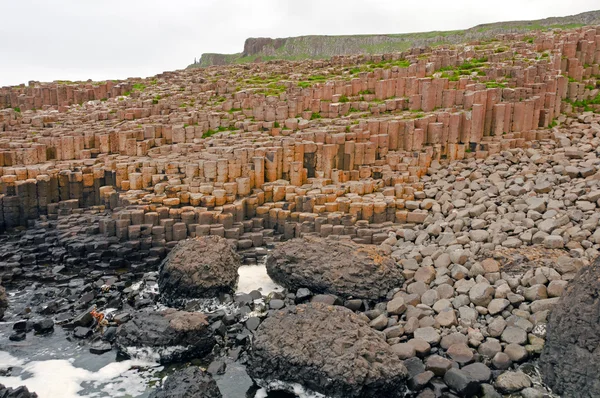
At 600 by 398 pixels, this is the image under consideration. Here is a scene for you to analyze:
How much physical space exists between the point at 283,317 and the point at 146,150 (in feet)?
36.2

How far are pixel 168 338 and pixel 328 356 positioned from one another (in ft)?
10.5

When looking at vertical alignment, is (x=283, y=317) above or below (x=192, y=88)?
below

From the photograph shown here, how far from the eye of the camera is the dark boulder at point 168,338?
34.0 feet

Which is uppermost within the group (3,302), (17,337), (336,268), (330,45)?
(330,45)

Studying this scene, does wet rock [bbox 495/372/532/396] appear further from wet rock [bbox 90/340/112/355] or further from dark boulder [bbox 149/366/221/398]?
wet rock [bbox 90/340/112/355]

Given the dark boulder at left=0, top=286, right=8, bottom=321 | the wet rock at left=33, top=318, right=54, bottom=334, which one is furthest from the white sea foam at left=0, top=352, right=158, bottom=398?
the dark boulder at left=0, top=286, right=8, bottom=321

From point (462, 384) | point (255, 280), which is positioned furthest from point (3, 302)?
point (462, 384)

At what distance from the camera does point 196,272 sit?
12.8 metres

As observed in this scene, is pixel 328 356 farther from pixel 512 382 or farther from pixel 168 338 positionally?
pixel 168 338

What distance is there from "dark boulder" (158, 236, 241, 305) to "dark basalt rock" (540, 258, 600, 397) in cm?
704

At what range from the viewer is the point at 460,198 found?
15.4 metres

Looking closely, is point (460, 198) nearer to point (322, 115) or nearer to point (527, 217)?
point (527, 217)

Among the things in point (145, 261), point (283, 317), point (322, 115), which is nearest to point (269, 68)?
point (322, 115)

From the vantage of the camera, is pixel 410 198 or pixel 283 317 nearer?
pixel 283 317
